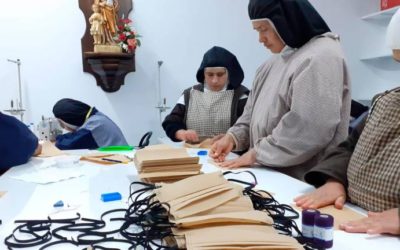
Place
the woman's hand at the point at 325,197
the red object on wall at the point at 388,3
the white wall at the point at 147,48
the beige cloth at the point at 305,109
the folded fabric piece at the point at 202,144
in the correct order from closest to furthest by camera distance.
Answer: the woman's hand at the point at 325,197 < the beige cloth at the point at 305,109 < the folded fabric piece at the point at 202,144 < the white wall at the point at 147,48 < the red object on wall at the point at 388,3

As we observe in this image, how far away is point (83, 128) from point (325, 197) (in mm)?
1929

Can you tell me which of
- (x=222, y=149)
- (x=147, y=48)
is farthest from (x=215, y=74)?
(x=147, y=48)

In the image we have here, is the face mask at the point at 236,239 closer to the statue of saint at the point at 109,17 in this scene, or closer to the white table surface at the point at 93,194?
the white table surface at the point at 93,194

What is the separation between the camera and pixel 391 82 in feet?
11.9

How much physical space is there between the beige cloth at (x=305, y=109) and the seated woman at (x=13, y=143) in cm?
96

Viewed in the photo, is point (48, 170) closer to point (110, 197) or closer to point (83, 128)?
point (110, 197)

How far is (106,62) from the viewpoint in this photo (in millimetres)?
2996

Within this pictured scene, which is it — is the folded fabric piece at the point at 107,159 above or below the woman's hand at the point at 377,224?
below

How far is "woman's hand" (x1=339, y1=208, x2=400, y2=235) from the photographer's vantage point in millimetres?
733

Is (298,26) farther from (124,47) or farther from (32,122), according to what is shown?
(32,122)

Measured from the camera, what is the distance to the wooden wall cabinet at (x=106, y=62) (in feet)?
9.81

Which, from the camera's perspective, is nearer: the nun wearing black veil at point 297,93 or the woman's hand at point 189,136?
the nun wearing black veil at point 297,93

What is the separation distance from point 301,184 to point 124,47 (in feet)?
7.29

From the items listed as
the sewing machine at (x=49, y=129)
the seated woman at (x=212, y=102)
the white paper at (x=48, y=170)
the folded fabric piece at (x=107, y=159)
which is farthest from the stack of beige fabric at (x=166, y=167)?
the sewing machine at (x=49, y=129)
